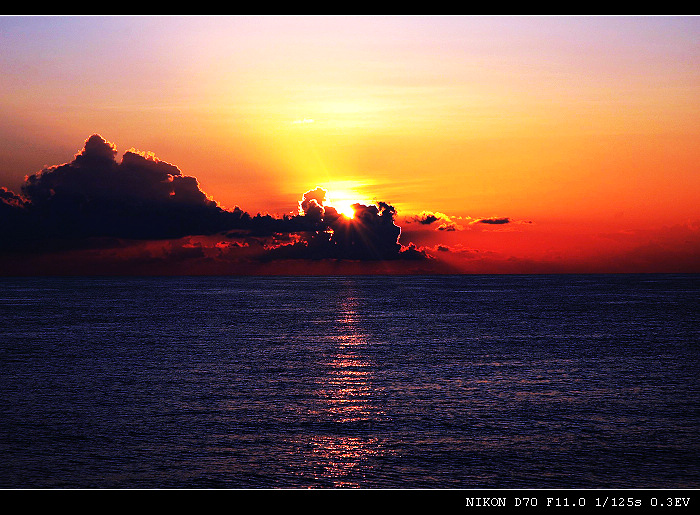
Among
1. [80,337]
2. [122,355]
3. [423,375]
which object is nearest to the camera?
[423,375]

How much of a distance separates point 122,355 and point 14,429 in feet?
99.7

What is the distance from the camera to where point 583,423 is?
33.9m

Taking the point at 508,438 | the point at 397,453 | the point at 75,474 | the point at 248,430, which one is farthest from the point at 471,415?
the point at 75,474

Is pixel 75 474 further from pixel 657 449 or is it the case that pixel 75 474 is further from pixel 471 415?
pixel 657 449

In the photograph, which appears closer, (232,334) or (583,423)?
(583,423)

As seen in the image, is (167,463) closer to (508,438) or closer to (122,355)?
(508,438)

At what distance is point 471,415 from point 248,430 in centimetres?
1231

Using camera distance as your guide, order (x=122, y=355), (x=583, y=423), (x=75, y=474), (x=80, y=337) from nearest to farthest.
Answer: (x=75, y=474), (x=583, y=423), (x=122, y=355), (x=80, y=337)
